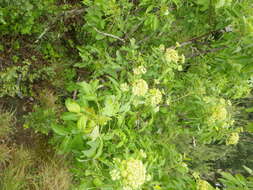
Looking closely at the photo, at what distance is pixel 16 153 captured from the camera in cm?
307

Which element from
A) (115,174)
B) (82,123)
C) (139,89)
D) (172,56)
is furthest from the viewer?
(172,56)

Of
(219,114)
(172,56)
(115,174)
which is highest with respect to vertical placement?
(172,56)

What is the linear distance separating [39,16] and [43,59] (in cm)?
62

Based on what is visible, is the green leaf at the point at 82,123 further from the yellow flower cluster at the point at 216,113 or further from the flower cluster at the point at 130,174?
the yellow flower cluster at the point at 216,113

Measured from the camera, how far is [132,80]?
174cm

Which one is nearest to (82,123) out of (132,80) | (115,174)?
(115,174)

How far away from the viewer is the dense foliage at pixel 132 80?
1.50 meters

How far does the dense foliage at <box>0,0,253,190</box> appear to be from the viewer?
4.92ft

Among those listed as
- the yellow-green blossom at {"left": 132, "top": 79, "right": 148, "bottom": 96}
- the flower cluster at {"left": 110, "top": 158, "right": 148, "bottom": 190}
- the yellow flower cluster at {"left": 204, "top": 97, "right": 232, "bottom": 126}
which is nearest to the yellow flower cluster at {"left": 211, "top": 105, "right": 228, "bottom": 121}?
the yellow flower cluster at {"left": 204, "top": 97, "right": 232, "bottom": 126}

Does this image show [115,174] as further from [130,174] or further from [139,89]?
[139,89]

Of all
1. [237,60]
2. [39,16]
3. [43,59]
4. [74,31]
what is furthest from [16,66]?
[237,60]

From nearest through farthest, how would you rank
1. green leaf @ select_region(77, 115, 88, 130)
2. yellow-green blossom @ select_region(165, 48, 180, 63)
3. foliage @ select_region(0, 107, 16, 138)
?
1. green leaf @ select_region(77, 115, 88, 130)
2. yellow-green blossom @ select_region(165, 48, 180, 63)
3. foliage @ select_region(0, 107, 16, 138)

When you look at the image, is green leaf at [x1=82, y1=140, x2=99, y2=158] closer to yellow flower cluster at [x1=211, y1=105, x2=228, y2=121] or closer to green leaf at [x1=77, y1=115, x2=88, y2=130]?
green leaf at [x1=77, y1=115, x2=88, y2=130]

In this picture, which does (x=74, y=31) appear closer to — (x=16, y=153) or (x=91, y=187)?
(x=16, y=153)
